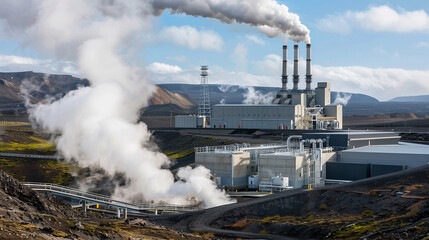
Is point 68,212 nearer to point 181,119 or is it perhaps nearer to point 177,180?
point 177,180

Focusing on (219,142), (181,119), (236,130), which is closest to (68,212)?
(219,142)

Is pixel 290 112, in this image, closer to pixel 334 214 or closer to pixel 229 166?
pixel 229 166

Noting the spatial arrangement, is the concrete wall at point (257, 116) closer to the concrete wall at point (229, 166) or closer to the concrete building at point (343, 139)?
the concrete building at point (343, 139)

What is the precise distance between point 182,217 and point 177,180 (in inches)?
669

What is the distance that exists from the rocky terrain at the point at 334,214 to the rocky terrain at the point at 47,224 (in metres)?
7.58

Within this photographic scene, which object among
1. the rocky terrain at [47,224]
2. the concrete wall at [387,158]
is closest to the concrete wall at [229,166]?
the concrete wall at [387,158]

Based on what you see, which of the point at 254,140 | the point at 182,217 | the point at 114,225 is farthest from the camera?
the point at 254,140

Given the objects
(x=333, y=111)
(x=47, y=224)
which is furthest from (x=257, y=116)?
(x=47, y=224)

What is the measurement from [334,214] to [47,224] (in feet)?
93.5

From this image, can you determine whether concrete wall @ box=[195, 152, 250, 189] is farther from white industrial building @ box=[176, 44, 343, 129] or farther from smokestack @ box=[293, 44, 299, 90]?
smokestack @ box=[293, 44, 299, 90]

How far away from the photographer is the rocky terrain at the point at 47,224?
3161cm

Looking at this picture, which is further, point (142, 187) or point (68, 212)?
point (142, 187)

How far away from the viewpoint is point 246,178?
74125 mm

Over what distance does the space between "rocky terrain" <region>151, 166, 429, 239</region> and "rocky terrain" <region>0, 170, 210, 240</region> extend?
7.58 m
